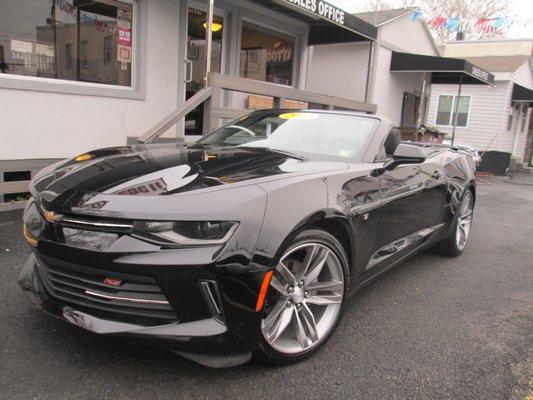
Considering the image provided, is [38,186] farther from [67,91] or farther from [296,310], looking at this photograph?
[67,91]

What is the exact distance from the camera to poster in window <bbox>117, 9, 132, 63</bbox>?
7.11 meters

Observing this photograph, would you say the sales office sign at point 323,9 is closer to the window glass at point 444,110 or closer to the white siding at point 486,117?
the white siding at point 486,117

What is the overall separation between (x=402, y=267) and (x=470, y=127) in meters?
19.0

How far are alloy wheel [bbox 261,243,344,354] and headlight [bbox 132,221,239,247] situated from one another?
39cm

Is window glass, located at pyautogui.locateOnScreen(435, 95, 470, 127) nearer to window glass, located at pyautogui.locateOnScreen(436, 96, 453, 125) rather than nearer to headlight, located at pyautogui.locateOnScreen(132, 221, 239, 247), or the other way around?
window glass, located at pyautogui.locateOnScreen(436, 96, 453, 125)

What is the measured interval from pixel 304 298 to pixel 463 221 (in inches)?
129

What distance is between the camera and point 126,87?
23.9 feet

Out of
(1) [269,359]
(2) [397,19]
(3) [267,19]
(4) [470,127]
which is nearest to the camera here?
(1) [269,359]

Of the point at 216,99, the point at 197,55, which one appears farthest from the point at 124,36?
the point at 216,99

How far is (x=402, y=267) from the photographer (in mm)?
4703

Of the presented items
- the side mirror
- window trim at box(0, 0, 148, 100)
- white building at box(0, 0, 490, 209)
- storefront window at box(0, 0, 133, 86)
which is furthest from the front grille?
storefront window at box(0, 0, 133, 86)

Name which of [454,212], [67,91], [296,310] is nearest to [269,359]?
[296,310]

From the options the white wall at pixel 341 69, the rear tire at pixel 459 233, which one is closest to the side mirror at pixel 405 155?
the rear tire at pixel 459 233

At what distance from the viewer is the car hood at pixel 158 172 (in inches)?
94.3
